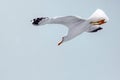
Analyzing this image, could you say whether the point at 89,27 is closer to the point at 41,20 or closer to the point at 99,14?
the point at 99,14

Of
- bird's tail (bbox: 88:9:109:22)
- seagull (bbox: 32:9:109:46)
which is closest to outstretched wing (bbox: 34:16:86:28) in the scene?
seagull (bbox: 32:9:109:46)

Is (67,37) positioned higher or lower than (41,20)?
lower

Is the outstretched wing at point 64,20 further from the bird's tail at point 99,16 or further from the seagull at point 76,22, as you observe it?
the bird's tail at point 99,16

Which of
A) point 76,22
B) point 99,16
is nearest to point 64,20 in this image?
point 76,22

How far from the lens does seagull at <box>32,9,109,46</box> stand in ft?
7.81

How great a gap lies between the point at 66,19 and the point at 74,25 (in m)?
0.12

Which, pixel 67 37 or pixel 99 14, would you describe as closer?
pixel 99 14

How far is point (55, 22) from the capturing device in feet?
8.07

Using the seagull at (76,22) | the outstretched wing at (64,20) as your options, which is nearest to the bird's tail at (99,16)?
the seagull at (76,22)

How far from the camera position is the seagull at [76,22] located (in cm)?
238

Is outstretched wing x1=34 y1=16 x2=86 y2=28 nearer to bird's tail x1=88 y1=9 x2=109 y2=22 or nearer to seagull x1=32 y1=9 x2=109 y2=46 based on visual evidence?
seagull x1=32 y1=9 x2=109 y2=46

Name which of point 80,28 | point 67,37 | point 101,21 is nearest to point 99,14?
point 101,21

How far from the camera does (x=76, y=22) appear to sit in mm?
2482

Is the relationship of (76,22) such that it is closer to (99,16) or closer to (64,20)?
(64,20)
